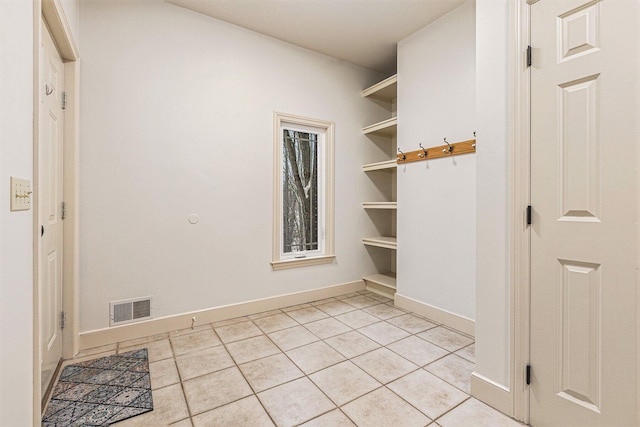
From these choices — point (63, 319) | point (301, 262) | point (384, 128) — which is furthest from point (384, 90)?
point (63, 319)

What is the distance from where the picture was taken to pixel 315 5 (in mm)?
2678

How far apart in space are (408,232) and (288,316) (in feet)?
4.99

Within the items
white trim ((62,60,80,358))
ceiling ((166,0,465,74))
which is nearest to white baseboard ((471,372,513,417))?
white trim ((62,60,80,358))

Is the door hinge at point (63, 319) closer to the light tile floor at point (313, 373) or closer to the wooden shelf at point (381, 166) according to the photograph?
the light tile floor at point (313, 373)

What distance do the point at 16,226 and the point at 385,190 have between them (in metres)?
3.66

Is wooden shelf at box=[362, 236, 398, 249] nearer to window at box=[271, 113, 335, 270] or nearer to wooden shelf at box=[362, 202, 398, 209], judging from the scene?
wooden shelf at box=[362, 202, 398, 209]

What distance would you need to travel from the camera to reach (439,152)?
2871mm

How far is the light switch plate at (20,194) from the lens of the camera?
1.00 m

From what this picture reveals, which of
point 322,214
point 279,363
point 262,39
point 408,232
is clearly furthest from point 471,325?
point 262,39

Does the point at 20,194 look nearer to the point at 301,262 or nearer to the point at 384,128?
the point at 301,262

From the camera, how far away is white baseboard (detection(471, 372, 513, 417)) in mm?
1571

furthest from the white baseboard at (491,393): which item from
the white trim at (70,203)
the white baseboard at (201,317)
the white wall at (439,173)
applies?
the white trim at (70,203)

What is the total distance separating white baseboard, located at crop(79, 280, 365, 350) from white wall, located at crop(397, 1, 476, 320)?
0.97 m

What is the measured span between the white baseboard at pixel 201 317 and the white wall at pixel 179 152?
61 mm
